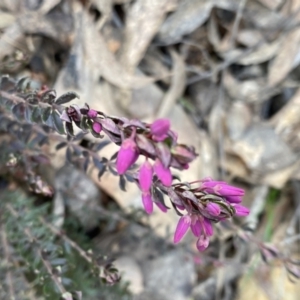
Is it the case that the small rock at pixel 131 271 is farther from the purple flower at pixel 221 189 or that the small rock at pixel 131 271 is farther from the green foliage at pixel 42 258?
the purple flower at pixel 221 189

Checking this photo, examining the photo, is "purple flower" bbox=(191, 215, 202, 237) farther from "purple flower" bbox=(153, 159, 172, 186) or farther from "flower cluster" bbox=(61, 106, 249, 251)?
"purple flower" bbox=(153, 159, 172, 186)

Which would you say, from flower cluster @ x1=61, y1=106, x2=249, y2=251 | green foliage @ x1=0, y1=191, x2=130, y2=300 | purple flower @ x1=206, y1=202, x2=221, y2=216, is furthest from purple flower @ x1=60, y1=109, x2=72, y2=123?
green foliage @ x1=0, y1=191, x2=130, y2=300

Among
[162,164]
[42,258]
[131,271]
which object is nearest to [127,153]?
[162,164]

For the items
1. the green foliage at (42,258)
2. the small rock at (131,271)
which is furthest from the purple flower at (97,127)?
the small rock at (131,271)

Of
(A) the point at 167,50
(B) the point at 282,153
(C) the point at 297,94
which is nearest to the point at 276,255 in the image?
(B) the point at 282,153

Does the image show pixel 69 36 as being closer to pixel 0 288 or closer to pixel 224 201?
pixel 0 288
